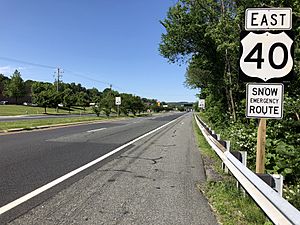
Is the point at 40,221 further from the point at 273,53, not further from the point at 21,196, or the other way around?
the point at 273,53

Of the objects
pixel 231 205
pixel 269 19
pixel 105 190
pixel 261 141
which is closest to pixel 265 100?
pixel 261 141

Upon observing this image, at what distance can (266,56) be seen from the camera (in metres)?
5.20

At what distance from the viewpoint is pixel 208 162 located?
33.9 ft

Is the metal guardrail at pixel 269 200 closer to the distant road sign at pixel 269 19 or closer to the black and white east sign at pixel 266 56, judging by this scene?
the black and white east sign at pixel 266 56

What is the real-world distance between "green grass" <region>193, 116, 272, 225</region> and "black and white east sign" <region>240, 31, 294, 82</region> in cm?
208

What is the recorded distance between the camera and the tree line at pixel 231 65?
7.92 metres

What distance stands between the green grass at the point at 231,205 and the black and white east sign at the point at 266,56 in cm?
208

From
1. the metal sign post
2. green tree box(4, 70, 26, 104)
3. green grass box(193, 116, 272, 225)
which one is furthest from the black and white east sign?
green tree box(4, 70, 26, 104)

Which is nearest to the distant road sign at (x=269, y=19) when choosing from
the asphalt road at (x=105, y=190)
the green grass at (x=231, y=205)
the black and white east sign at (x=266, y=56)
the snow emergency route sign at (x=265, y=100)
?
the black and white east sign at (x=266, y=56)

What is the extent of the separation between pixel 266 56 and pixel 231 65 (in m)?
16.2

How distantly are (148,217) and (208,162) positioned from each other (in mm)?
5689

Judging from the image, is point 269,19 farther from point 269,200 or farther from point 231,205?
point 231,205

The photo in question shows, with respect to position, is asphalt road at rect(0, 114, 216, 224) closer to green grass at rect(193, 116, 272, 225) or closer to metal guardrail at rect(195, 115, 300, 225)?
green grass at rect(193, 116, 272, 225)

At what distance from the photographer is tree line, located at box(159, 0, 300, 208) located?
7.92 metres
